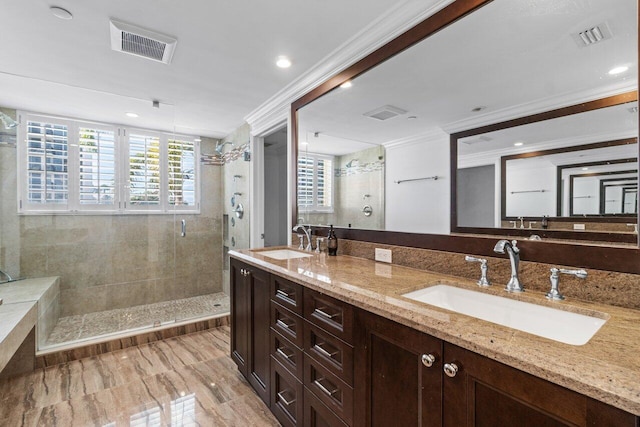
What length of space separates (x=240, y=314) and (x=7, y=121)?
3.34 m

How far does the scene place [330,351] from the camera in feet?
4.41

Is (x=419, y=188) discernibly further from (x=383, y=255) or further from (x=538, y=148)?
(x=538, y=148)

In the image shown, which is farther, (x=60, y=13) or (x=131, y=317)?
(x=131, y=317)

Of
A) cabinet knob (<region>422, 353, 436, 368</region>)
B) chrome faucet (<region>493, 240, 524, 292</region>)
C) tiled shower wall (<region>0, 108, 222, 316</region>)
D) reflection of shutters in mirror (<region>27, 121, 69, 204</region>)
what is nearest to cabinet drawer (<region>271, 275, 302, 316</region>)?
cabinet knob (<region>422, 353, 436, 368</region>)

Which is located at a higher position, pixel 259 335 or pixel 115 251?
pixel 115 251

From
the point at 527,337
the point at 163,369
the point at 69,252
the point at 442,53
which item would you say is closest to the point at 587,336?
the point at 527,337

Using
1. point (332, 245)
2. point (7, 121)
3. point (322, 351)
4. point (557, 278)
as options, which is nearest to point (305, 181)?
point (332, 245)

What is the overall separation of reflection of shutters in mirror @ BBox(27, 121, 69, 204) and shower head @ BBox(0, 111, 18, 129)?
12 centimetres

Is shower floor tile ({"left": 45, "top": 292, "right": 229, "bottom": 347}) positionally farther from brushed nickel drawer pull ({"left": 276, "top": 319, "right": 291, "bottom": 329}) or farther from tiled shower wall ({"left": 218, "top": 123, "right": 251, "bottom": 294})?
brushed nickel drawer pull ({"left": 276, "top": 319, "right": 291, "bottom": 329})

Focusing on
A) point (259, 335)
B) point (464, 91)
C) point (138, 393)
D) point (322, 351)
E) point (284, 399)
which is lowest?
point (138, 393)

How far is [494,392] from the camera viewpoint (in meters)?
0.77

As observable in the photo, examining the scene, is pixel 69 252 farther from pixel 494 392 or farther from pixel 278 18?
pixel 494 392

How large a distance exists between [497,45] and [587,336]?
4.03 feet

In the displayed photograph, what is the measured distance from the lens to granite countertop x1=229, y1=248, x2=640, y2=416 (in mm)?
613
